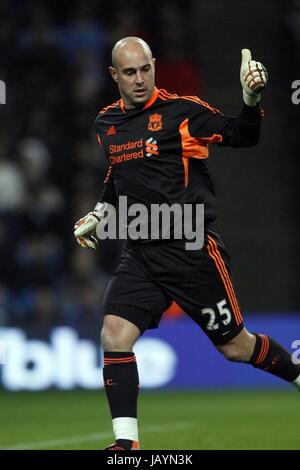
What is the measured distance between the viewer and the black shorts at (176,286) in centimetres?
601

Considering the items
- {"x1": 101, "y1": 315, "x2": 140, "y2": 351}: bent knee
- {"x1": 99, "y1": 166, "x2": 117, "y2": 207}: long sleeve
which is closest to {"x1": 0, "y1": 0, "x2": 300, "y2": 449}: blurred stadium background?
{"x1": 99, "y1": 166, "x2": 117, "y2": 207}: long sleeve

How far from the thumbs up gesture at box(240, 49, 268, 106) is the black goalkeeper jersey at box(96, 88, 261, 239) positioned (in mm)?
224

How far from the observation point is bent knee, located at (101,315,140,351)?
5.84m

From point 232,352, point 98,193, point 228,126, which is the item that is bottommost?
point 232,352

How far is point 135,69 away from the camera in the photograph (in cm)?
594

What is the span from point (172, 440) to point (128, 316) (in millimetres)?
1605

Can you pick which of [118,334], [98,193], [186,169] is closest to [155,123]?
[186,169]

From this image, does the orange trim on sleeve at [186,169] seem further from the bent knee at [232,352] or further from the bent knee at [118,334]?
the bent knee at [232,352]

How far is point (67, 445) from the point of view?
7164 mm

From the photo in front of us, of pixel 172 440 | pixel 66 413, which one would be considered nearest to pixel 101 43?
pixel 66 413

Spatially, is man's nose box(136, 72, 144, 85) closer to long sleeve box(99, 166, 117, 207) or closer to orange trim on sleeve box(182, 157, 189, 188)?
orange trim on sleeve box(182, 157, 189, 188)

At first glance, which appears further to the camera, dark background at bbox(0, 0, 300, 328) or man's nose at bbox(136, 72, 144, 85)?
dark background at bbox(0, 0, 300, 328)

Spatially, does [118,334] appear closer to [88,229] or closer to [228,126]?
[88,229]

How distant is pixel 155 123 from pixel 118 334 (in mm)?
1100
